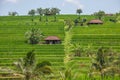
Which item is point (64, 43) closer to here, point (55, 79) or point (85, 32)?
point (85, 32)

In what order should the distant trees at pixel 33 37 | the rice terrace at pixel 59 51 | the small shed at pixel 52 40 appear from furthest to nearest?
1. the small shed at pixel 52 40
2. the distant trees at pixel 33 37
3. the rice terrace at pixel 59 51

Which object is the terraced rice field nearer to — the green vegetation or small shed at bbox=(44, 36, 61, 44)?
the green vegetation

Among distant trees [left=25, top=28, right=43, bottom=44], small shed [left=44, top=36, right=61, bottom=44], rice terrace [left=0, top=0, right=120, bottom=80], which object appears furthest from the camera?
small shed [left=44, top=36, right=61, bottom=44]

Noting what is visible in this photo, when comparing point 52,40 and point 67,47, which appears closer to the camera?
point 67,47

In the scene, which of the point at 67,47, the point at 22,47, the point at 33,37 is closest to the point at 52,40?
the point at 33,37

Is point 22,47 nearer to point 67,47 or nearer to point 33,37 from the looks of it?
point 33,37

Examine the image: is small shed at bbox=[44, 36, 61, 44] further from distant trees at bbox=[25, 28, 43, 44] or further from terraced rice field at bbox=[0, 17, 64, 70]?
terraced rice field at bbox=[0, 17, 64, 70]

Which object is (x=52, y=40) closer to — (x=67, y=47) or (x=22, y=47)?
(x=67, y=47)

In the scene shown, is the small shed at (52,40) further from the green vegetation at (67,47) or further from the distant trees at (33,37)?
the distant trees at (33,37)

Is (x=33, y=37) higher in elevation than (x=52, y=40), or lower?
higher

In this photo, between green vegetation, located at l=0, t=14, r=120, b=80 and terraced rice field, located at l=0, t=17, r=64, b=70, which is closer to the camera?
green vegetation, located at l=0, t=14, r=120, b=80

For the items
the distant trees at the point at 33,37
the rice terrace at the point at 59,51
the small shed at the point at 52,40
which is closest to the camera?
the rice terrace at the point at 59,51

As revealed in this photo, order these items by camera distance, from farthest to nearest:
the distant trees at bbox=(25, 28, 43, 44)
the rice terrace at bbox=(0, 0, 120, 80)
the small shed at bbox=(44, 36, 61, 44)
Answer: the small shed at bbox=(44, 36, 61, 44) → the distant trees at bbox=(25, 28, 43, 44) → the rice terrace at bbox=(0, 0, 120, 80)

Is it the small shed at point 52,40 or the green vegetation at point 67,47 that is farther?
the small shed at point 52,40
